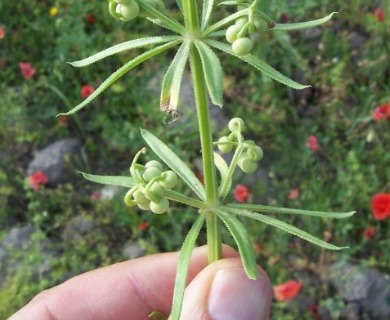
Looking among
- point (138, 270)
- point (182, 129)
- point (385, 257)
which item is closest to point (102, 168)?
point (182, 129)

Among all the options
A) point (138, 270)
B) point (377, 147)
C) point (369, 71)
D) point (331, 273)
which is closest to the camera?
point (138, 270)

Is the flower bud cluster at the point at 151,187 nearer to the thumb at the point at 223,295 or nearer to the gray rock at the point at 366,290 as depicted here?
the thumb at the point at 223,295

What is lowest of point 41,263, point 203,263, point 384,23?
point 203,263

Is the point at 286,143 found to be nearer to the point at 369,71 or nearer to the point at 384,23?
the point at 369,71

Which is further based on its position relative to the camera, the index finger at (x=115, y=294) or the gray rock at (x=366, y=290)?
the gray rock at (x=366, y=290)

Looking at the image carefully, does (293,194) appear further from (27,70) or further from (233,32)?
(233,32)

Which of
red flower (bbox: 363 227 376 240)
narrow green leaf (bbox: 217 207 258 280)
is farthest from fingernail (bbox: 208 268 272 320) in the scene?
red flower (bbox: 363 227 376 240)

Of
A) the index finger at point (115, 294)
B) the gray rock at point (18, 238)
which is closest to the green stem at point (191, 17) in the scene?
the index finger at point (115, 294)

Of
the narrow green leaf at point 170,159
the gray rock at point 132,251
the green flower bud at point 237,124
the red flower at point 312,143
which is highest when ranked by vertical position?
the red flower at point 312,143
